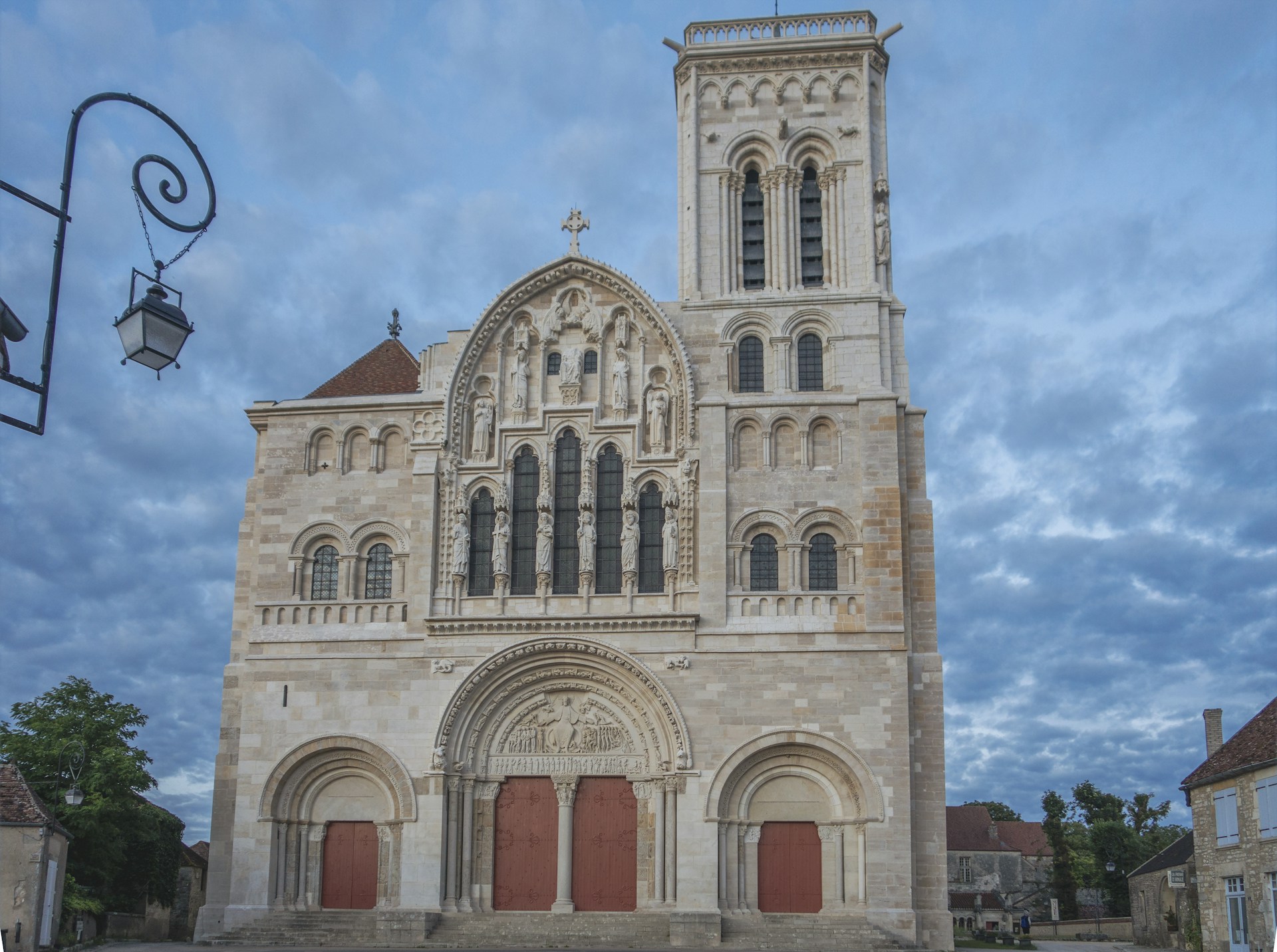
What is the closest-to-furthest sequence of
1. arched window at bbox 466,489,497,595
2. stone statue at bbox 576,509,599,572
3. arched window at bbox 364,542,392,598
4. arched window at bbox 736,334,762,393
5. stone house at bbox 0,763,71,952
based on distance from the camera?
stone house at bbox 0,763,71,952
stone statue at bbox 576,509,599,572
arched window at bbox 466,489,497,595
arched window at bbox 364,542,392,598
arched window at bbox 736,334,762,393

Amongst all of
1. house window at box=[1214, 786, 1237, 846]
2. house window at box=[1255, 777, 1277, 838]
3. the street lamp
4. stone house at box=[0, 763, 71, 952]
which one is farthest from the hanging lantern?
house window at box=[1214, 786, 1237, 846]

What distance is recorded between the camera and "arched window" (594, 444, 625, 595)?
32.2m

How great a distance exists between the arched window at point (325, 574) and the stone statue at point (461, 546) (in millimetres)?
3093

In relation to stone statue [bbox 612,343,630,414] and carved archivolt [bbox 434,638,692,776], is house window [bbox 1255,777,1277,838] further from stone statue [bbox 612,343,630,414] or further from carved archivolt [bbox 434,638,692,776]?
stone statue [bbox 612,343,630,414]

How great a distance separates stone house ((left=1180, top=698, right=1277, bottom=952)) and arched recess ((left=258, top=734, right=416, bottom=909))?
18.7 m

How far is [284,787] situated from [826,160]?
66.1ft

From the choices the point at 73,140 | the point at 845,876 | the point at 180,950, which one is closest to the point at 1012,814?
the point at 845,876

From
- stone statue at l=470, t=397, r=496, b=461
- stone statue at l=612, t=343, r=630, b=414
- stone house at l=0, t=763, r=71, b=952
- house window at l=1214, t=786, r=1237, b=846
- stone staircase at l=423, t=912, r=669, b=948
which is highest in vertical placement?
Answer: stone statue at l=612, t=343, r=630, b=414

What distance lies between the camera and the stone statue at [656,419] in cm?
3291

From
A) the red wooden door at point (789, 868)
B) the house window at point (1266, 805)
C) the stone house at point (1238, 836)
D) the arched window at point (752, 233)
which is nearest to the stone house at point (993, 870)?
the stone house at point (1238, 836)

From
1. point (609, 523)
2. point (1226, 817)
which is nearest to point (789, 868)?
point (609, 523)

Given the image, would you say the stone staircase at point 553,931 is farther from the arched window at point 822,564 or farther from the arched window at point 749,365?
the arched window at point 749,365

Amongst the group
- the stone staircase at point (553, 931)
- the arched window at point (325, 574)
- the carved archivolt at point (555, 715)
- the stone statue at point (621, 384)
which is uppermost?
the stone statue at point (621, 384)

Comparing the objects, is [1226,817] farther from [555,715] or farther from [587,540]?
[587,540]
